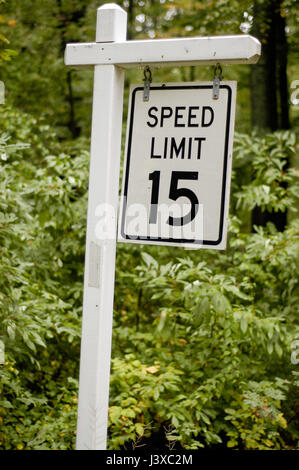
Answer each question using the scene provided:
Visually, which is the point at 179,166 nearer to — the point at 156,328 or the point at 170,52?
the point at 170,52

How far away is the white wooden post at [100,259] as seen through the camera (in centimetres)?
191

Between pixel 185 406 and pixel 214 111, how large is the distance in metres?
2.45

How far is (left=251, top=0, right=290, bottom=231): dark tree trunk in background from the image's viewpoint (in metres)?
5.93

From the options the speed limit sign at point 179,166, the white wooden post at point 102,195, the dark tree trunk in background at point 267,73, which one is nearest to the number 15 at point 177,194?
the speed limit sign at point 179,166

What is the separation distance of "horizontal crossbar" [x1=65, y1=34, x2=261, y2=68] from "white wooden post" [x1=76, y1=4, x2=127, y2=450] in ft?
0.16

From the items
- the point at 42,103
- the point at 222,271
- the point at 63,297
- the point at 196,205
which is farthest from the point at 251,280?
the point at 42,103

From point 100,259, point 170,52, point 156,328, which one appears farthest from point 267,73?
point 100,259

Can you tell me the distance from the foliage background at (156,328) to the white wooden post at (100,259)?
97 cm

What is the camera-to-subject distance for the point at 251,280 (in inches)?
165

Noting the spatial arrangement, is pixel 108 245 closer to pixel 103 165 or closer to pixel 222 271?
pixel 103 165

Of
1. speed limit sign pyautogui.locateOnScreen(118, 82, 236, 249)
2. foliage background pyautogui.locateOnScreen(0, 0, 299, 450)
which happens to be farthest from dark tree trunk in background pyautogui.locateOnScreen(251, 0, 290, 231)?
speed limit sign pyautogui.locateOnScreen(118, 82, 236, 249)

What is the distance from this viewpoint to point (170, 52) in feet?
6.12

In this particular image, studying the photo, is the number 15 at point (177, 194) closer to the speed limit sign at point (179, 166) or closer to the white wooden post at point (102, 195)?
the speed limit sign at point (179, 166)

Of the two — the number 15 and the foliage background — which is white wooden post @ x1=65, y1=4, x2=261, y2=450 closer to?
the number 15
